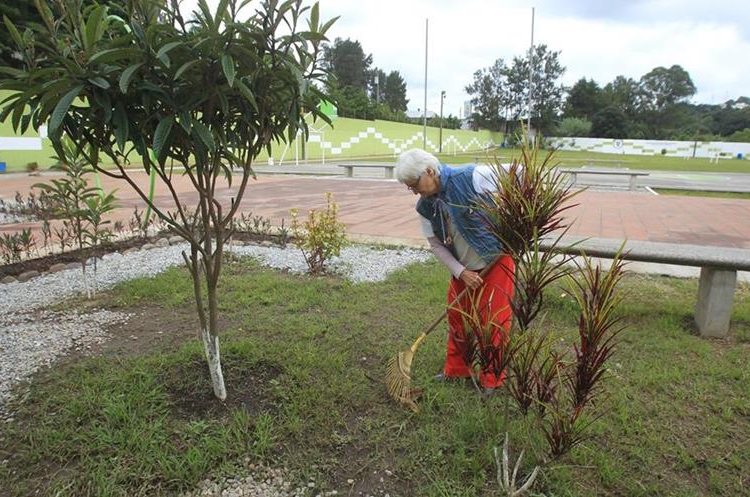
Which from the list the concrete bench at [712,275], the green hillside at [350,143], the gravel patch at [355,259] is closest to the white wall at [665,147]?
the green hillside at [350,143]

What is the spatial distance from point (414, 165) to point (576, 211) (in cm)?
774

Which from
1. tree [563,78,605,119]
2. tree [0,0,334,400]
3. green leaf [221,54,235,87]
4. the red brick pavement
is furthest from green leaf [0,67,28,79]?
tree [563,78,605,119]

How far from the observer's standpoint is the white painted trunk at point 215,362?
7.94 feet

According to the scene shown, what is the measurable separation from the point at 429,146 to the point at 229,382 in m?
44.5

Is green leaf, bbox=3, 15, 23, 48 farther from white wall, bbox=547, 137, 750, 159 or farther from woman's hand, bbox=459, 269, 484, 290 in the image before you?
white wall, bbox=547, 137, 750, 159

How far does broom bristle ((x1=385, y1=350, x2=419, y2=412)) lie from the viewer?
2.51 metres

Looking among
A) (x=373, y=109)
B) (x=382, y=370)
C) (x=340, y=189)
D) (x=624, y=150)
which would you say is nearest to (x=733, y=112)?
(x=624, y=150)

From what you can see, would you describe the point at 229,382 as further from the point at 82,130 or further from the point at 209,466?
the point at 82,130

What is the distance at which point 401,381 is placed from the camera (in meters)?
2.59

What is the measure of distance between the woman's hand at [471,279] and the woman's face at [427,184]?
43 centimetres

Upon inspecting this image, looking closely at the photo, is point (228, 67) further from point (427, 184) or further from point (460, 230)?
point (460, 230)

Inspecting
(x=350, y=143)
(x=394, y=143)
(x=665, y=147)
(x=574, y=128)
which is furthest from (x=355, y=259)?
(x=574, y=128)

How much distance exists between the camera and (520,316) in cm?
178

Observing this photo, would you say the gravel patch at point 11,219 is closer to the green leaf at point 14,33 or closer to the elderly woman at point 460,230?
the green leaf at point 14,33
